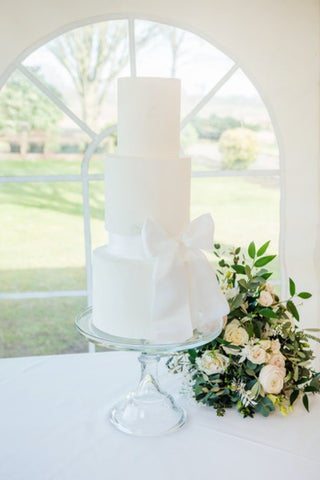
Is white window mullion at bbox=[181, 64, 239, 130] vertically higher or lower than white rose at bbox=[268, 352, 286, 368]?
higher

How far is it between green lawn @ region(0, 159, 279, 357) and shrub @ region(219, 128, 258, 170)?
3.08ft

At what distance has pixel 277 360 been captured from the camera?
1171 mm

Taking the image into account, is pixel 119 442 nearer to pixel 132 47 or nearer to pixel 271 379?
pixel 271 379

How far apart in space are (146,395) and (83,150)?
240 cm

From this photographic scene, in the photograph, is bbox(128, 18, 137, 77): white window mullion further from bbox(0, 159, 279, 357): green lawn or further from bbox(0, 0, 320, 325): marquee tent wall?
bbox(0, 159, 279, 357): green lawn

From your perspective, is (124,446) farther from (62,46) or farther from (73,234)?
(73,234)

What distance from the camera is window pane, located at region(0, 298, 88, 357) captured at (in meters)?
4.42

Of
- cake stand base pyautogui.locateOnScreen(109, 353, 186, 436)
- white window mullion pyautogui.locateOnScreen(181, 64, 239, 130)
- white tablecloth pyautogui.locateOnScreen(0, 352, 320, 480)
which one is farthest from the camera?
white window mullion pyautogui.locateOnScreen(181, 64, 239, 130)

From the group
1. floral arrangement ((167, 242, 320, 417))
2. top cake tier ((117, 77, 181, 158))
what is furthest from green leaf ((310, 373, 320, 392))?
top cake tier ((117, 77, 181, 158))

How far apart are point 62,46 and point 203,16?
52 centimetres

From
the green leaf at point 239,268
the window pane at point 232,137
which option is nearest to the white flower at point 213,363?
the green leaf at point 239,268

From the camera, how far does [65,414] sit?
3.82 ft

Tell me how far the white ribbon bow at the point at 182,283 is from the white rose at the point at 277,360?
16 cm

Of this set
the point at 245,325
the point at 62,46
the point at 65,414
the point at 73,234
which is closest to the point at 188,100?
the point at 62,46
